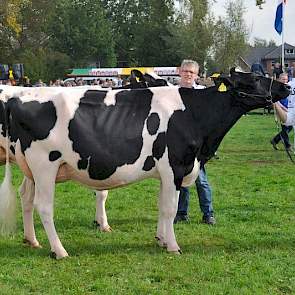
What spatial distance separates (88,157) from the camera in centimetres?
623

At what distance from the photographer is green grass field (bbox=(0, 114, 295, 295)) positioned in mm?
5547

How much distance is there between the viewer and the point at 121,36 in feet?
296

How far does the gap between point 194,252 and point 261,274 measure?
3.45 feet

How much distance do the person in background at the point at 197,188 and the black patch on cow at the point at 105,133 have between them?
125 centimetres

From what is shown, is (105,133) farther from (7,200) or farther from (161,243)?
(161,243)

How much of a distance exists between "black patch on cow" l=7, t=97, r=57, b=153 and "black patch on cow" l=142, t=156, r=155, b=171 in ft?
3.71

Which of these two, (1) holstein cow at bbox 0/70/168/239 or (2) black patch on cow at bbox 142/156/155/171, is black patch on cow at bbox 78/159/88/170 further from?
(2) black patch on cow at bbox 142/156/155/171

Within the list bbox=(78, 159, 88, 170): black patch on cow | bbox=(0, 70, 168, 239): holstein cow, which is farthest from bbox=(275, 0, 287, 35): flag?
bbox=(78, 159, 88, 170): black patch on cow

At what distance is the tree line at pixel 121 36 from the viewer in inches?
2446

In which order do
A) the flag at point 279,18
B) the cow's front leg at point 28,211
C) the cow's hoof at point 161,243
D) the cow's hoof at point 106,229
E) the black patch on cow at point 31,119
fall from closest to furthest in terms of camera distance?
1. the black patch on cow at point 31,119
2. the cow's hoof at point 161,243
3. the cow's front leg at point 28,211
4. the cow's hoof at point 106,229
5. the flag at point 279,18

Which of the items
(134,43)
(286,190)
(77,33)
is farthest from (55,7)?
(286,190)

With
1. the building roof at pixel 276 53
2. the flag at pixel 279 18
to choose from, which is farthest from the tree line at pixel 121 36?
the flag at pixel 279 18

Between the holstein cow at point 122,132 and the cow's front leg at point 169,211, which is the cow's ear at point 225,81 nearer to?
the holstein cow at point 122,132

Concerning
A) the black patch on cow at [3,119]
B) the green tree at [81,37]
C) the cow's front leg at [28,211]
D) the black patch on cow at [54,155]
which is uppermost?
the black patch on cow at [3,119]
